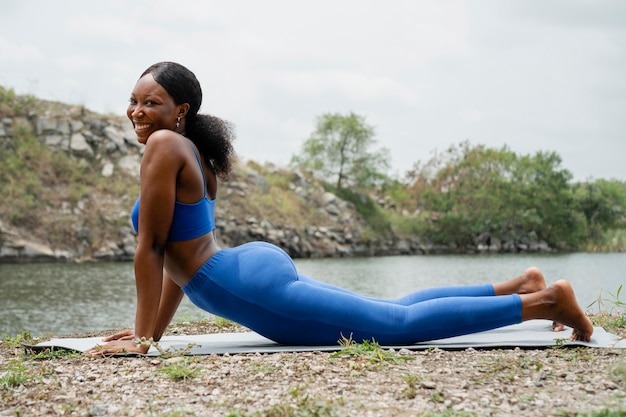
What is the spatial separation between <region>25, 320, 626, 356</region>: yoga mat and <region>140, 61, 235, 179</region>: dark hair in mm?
1087

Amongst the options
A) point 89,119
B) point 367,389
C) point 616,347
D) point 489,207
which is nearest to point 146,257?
point 367,389

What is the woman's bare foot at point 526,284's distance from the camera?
4.15 m

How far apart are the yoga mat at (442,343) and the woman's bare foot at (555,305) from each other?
0.46ft

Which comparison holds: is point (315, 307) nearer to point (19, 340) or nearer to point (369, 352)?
point (369, 352)

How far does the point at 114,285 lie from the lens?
15.0 meters

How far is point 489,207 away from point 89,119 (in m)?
19.4

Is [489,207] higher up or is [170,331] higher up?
[489,207]

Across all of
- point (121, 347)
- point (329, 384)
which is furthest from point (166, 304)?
point (329, 384)

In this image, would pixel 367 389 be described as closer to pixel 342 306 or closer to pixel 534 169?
pixel 342 306

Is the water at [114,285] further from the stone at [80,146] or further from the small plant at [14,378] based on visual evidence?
the stone at [80,146]

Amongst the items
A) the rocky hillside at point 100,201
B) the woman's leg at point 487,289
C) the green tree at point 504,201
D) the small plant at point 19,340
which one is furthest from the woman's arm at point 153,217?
the green tree at point 504,201

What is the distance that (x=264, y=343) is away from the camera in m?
4.27

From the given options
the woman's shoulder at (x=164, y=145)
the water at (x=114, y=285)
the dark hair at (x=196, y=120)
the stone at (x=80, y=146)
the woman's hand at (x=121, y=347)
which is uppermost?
the stone at (x=80, y=146)

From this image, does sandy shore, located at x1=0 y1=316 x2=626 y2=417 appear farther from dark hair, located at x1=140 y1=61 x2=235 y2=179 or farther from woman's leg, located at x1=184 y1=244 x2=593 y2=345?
dark hair, located at x1=140 y1=61 x2=235 y2=179
